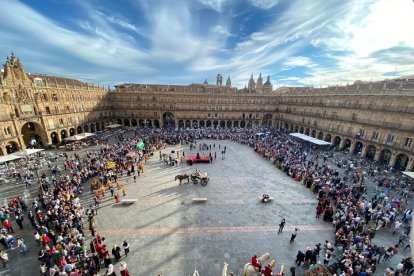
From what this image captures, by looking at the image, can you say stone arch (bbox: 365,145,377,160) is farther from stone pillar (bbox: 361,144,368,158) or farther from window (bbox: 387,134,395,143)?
window (bbox: 387,134,395,143)

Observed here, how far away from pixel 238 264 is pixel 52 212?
10.9 m

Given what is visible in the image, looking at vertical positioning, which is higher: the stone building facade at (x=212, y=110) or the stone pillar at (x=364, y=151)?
the stone building facade at (x=212, y=110)

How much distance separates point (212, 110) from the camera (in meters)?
48.2

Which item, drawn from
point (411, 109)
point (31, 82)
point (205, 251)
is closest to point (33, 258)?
point (205, 251)

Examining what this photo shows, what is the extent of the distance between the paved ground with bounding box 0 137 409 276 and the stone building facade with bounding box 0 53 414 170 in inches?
718

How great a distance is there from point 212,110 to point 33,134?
35403mm

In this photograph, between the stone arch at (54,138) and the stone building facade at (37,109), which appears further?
the stone arch at (54,138)

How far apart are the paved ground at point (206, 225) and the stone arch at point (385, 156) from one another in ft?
58.1

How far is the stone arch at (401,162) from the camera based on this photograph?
2270 centimetres

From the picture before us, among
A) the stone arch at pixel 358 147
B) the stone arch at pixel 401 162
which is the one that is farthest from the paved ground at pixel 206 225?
the stone arch at pixel 358 147

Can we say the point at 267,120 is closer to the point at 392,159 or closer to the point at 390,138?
the point at 390,138

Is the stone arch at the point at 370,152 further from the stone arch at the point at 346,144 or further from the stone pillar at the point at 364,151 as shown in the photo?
the stone arch at the point at 346,144

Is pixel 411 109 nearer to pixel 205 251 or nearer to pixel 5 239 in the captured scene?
pixel 205 251

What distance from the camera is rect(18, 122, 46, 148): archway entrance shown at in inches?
1102
